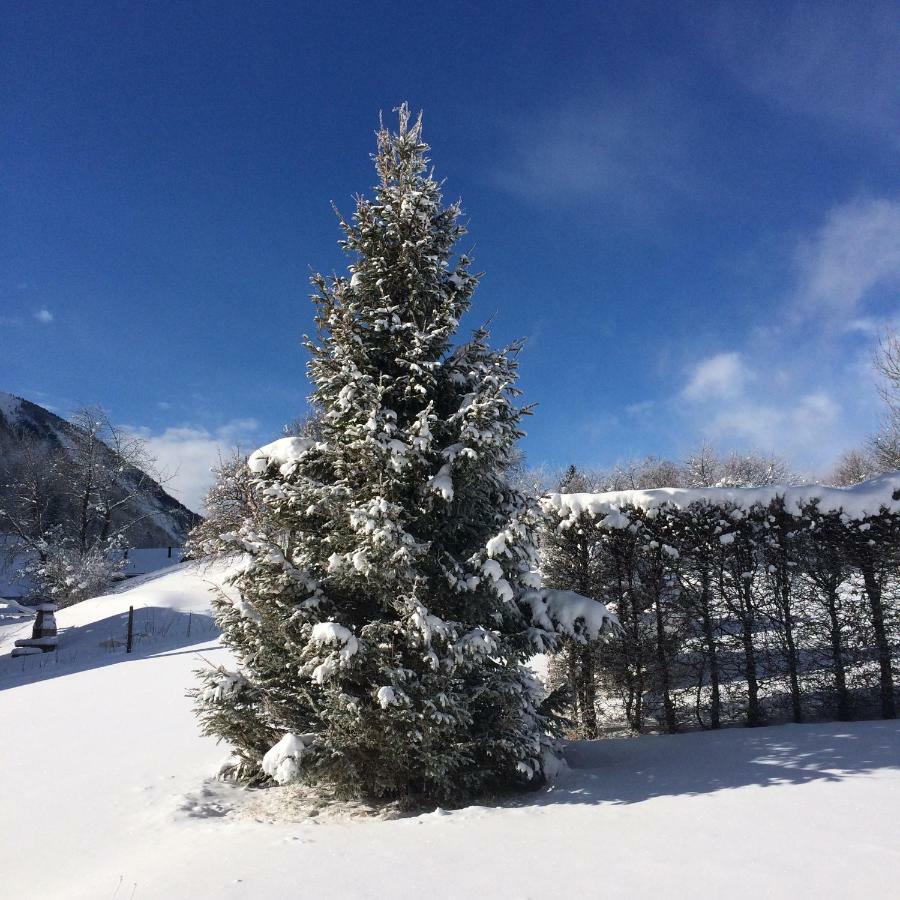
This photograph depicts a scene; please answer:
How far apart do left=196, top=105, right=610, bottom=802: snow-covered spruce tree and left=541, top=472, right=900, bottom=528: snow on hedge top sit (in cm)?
216

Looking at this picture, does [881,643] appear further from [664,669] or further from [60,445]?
[60,445]

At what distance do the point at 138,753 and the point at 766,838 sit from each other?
6783 mm

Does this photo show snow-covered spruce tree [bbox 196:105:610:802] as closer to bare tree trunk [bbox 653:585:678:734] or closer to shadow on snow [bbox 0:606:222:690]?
bare tree trunk [bbox 653:585:678:734]

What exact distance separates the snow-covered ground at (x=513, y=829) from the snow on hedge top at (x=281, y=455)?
312cm

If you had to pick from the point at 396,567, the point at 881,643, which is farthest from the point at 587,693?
the point at 396,567

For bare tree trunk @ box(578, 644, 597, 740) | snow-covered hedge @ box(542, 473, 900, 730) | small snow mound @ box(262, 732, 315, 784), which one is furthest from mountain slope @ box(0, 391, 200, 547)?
small snow mound @ box(262, 732, 315, 784)

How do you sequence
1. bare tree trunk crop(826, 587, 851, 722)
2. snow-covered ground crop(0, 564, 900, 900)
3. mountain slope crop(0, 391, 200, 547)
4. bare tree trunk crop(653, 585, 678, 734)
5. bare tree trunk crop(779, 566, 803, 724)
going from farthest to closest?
mountain slope crop(0, 391, 200, 547) < bare tree trunk crop(653, 585, 678, 734) < bare tree trunk crop(779, 566, 803, 724) < bare tree trunk crop(826, 587, 851, 722) < snow-covered ground crop(0, 564, 900, 900)

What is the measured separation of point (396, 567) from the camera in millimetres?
4910

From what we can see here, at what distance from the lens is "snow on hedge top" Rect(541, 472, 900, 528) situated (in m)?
7.09

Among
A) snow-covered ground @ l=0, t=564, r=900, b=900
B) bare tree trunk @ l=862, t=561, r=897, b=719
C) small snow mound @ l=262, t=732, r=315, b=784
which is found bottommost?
snow-covered ground @ l=0, t=564, r=900, b=900

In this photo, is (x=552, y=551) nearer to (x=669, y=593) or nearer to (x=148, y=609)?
(x=669, y=593)

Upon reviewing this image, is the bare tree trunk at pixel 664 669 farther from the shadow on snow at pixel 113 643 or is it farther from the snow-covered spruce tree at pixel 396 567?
the shadow on snow at pixel 113 643

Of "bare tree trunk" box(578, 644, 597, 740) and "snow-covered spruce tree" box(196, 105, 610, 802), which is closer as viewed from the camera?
"snow-covered spruce tree" box(196, 105, 610, 802)

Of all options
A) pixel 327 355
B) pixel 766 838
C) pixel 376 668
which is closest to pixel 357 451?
pixel 327 355
